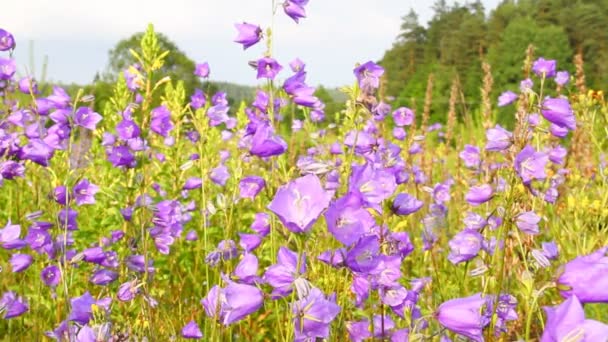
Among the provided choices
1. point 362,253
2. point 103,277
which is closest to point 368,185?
point 362,253

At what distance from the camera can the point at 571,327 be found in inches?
38.4

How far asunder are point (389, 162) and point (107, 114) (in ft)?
8.96

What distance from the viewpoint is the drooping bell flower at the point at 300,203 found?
1200 millimetres

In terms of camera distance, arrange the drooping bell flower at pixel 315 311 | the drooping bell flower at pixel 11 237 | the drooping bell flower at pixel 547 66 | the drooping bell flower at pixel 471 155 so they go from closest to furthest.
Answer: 1. the drooping bell flower at pixel 315 311
2. the drooping bell flower at pixel 11 237
3. the drooping bell flower at pixel 547 66
4. the drooping bell flower at pixel 471 155

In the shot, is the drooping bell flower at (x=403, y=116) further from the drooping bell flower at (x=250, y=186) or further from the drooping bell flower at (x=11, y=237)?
the drooping bell flower at (x=11, y=237)

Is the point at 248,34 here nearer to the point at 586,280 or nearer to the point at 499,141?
the point at 499,141

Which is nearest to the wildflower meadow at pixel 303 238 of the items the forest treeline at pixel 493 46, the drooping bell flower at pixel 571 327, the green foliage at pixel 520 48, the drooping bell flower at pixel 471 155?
the drooping bell flower at pixel 571 327

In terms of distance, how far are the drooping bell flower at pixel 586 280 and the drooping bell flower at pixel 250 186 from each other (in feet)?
3.42

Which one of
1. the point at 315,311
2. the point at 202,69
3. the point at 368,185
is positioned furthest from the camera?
the point at 202,69

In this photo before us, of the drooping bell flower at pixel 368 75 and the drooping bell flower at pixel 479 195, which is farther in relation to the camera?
the drooping bell flower at pixel 479 195

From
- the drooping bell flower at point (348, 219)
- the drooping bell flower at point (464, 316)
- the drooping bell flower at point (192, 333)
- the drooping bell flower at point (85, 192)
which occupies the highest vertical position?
the drooping bell flower at point (348, 219)

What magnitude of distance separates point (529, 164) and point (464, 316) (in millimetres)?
639

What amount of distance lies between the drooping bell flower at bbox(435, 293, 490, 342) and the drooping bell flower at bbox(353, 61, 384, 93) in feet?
1.98

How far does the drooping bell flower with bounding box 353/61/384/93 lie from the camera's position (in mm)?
1667
